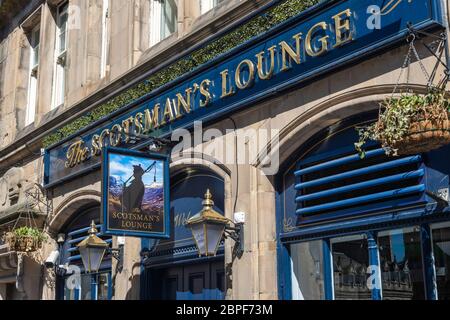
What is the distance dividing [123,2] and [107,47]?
47.5 inches

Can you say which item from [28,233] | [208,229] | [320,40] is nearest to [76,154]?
[28,233]

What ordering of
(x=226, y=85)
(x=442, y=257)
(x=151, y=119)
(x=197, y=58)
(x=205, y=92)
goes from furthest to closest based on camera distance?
(x=151, y=119)
(x=197, y=58)
(x=205, y=92)
(x=226, y=85)
(x=442, y=257)

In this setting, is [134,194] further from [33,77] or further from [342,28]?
[33,77]

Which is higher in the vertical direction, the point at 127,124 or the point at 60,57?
the point at 60,57

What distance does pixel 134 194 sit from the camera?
27.6ft

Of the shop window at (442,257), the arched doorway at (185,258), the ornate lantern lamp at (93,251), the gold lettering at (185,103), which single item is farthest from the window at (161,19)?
the shop window at (442,257)

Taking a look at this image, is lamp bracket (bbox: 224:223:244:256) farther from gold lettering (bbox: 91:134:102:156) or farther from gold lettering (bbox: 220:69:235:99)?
gold lettering (bbox: 91:134:102:156)

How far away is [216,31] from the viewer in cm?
894

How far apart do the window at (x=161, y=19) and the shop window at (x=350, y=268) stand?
5.50 m

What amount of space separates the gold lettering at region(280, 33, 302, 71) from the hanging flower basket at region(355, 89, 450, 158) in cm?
200

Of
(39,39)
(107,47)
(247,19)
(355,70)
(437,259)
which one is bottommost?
(437,259)

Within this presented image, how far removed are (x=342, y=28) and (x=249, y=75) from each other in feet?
5.12
